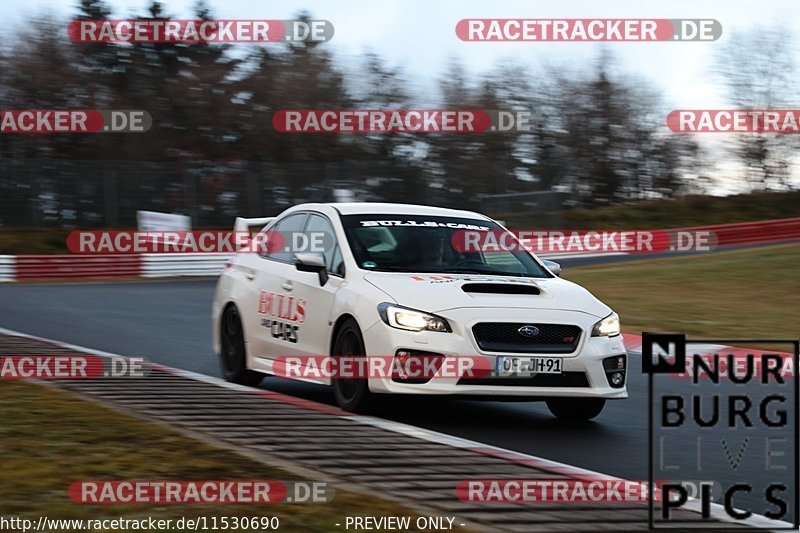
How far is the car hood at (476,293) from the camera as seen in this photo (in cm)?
838

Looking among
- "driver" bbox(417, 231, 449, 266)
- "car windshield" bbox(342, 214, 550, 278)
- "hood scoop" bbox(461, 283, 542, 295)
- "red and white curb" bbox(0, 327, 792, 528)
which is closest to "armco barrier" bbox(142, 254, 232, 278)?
"red and white curb" bbox(0, 327, 792, 528)

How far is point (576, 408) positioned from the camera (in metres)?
9.10

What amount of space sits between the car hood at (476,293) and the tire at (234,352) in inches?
77.2

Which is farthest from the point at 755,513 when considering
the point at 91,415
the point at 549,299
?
the point at 91,415

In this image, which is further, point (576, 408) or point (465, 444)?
point (576, 408)

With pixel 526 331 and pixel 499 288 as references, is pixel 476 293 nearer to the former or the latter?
pixel 499 288

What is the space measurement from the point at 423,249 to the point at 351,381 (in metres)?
1.23

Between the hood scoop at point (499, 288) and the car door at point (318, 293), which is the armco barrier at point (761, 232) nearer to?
the car door at point (318, 293)

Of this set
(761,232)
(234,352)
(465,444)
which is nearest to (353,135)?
(761,232)

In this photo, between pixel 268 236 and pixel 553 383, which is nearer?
pixel 553 383

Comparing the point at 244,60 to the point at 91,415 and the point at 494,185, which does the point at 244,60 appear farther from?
the point at 91,415

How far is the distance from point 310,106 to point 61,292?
25.4 metres

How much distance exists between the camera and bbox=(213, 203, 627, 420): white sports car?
27.0 feet

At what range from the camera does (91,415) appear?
25.2 ft
